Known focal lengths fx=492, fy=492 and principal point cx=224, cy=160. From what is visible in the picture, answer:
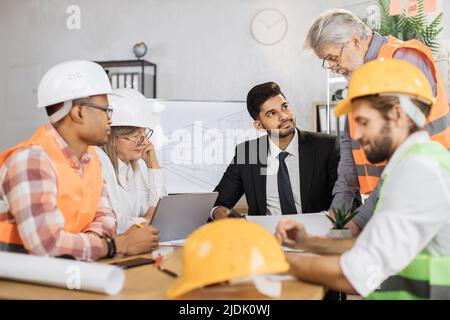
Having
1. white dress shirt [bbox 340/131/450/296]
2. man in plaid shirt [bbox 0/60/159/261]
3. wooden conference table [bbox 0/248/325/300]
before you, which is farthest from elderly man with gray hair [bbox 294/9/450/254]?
man in plaid shirt [bbox 0/60/159/261]

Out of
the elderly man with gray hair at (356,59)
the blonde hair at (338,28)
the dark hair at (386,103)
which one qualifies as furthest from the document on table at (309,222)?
the blonde hair at (338,28)

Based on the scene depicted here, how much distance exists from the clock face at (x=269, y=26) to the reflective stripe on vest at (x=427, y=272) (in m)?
3.71

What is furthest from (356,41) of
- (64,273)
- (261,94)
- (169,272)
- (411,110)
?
(64,273)

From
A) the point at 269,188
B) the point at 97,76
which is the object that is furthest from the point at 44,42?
the point at 97,76

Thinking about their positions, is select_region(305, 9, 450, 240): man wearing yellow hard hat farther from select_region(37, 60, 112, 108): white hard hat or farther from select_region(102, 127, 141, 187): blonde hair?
select_region(37, 60, 112, 108): white hard hat

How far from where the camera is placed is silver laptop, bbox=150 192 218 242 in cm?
194

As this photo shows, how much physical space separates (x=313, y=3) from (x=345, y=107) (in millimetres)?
3547

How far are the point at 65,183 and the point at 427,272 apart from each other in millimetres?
1112

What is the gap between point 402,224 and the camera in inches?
47.7

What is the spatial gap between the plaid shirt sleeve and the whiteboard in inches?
121

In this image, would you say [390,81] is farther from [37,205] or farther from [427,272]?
[37,205]

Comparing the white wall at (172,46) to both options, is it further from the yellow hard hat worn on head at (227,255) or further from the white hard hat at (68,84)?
the yellow hard hat worn on head at (227,255)

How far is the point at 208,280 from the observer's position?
112 cm

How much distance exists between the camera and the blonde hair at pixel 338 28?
2.38 m
